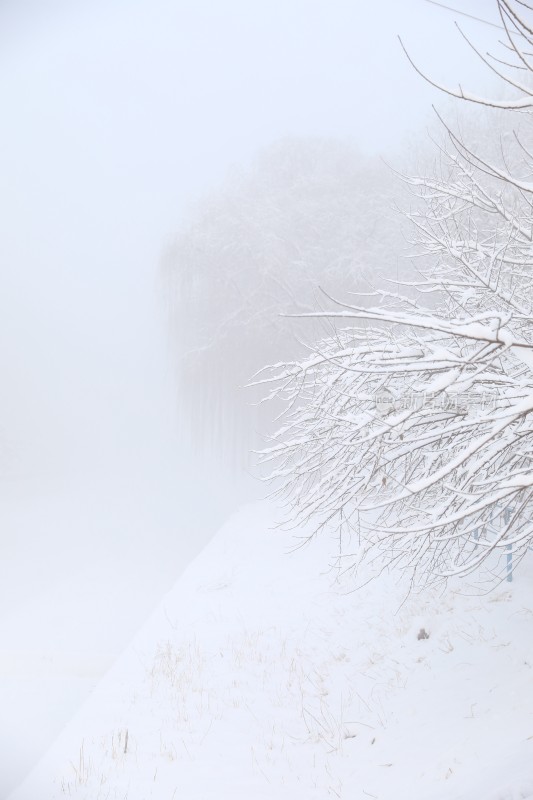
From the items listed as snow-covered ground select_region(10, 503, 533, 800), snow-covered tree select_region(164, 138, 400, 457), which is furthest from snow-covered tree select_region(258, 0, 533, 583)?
snow-covered tree select_region(164, 138, 400, 457)

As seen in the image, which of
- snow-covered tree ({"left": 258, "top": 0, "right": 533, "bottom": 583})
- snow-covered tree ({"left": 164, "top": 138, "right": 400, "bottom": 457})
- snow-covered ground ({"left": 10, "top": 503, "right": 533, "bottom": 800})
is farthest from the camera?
snow-covered tree ({"left": 164, "top": 138, "right": 400, "bottom": 457})

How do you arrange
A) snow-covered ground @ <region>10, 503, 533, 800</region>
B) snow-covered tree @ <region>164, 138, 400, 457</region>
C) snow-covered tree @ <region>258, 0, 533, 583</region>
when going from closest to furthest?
1. snow-covered tree @ <region>258, 0, 533, 583</region>
2. snow-covered ground @ <region>10, 503, 533, 800</region>
3. snow-covered tree @ <region>164, 138, 400, 457</region>

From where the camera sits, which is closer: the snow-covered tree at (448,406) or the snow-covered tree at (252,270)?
the snow-covered tree at (448,406)

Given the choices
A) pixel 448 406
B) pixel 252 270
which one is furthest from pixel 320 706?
pixel 252 270

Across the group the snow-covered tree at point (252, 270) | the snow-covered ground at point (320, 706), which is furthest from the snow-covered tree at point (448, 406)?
the snow-covered tree at point (252, 270)

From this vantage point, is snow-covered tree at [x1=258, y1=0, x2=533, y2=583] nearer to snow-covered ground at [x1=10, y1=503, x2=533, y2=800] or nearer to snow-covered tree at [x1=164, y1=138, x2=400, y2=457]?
Result: snow-covered ground at [x1=10, y1=503, x2=533, y2=800]

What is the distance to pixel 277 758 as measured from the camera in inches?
180

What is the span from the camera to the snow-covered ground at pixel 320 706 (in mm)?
3951

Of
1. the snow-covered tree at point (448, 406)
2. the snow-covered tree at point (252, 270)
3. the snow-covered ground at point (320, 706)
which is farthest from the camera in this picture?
the snow-covered tree at point (252, 270)

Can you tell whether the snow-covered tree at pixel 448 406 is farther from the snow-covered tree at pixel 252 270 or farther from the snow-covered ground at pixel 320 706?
the snow-covered tree at pixel 252 270

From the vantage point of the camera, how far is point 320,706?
5.34m

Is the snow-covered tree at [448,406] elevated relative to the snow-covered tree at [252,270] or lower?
lower

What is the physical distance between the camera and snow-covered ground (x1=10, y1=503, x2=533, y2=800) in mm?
3951

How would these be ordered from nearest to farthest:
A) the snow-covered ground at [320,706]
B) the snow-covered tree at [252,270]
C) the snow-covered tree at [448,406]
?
the snow-covered tree at [448,406] → the snow-covered ground at [320,706] → the snow-covered tree at [252,270]
